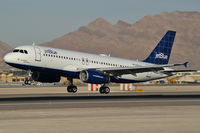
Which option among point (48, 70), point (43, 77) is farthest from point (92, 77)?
point (43, 77)

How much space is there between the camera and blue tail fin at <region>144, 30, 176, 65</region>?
2325 inches

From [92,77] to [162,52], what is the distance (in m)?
17.8

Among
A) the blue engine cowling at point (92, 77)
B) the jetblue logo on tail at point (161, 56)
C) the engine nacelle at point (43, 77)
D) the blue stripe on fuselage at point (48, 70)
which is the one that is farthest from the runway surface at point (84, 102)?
the jetblue logo on tail at point (161, 56)

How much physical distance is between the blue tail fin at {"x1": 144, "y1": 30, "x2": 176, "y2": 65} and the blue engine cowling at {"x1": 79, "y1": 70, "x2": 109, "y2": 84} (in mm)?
13806

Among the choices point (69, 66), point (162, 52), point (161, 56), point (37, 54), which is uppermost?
point (162, 52)

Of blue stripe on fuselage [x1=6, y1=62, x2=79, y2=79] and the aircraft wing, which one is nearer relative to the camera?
blue stripe on fuselage [x1=6, y1=62, x2=79, y2=79]

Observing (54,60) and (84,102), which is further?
(54,60)

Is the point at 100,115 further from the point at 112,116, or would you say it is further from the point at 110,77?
the point at 110,77

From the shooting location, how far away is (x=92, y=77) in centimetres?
4650

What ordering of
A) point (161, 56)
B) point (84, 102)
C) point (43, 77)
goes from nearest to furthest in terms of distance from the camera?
point (84, 102)
point (43, 77)
point (161, 56)

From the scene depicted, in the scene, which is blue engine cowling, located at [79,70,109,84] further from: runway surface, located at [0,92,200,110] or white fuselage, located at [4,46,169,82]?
runway surface, located at [0,92,200,110]

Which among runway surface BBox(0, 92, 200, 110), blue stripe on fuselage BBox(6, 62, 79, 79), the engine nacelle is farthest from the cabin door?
runway surface BBox(0, 92, 200, 110)

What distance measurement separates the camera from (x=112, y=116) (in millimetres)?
22391

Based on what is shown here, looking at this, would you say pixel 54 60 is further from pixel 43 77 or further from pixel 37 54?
pixel 43 77
